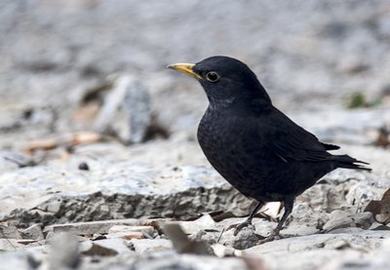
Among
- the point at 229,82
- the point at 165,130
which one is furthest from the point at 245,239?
the point at 165,130

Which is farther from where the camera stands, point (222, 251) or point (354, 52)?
point (354, 52)

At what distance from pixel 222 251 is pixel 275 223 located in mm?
1290

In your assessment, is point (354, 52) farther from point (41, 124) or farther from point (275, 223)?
point (275, 223)

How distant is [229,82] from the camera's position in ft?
18.0

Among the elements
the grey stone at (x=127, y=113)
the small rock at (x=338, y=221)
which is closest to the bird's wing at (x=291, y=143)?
the small rock at (x=338, y=221)

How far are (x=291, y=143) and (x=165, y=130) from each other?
319cm

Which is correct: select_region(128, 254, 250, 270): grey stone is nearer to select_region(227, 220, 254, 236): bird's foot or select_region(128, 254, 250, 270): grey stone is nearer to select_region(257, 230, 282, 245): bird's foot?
select_region(257, 230, 282, 245): bird's foot

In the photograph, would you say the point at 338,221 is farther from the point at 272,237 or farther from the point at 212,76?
the point at 212,76

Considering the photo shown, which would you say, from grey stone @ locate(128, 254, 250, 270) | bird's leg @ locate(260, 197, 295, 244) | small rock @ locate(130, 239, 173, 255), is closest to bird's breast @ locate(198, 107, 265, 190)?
bird's leg @ locate(260, 197, 295, 244)

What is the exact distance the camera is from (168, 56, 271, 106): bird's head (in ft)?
17.9

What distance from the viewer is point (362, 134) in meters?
8.04

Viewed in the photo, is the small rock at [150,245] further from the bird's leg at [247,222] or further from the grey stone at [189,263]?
the grey stone at [189,263]

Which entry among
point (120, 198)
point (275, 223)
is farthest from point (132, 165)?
point (275, 223)

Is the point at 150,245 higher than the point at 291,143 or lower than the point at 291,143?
lower
